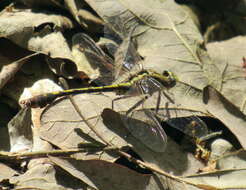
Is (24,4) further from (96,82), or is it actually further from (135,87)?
(135,87)

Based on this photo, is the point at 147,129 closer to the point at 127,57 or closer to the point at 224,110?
the point at 224,110

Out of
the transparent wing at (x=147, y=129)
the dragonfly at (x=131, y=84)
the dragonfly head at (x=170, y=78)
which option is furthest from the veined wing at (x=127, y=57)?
the transparent wing at (x=147, y=129)

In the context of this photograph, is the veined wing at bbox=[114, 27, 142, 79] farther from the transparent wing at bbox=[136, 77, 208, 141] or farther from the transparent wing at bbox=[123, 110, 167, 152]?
the transparent wing at bbox=[123, 110, 167, 152]

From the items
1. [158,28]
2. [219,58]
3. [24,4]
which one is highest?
[24,4]

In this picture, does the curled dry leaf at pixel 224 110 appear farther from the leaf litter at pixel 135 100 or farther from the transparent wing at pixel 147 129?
the transparent wing at pixel 147 129

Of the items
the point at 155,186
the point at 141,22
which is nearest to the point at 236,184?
the point at 155,186

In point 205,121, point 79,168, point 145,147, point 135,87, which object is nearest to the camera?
point 79,168

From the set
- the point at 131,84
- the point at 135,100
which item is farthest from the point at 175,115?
the point at 131,84
